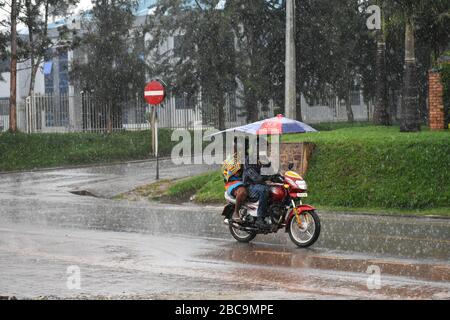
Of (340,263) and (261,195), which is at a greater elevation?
(261,195)

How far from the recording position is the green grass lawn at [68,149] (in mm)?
35281

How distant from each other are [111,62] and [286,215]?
27.0 meters

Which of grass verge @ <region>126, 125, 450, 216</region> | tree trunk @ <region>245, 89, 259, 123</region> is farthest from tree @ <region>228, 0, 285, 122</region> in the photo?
grass verge @ <region>126, 125, 450, 216</region>

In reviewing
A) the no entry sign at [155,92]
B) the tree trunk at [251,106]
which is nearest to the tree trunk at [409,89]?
the no entry sign at [155,92]

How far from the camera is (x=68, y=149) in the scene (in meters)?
37.0

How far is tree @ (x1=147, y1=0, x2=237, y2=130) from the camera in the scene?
41250mm

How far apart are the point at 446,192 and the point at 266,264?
27.7 feet

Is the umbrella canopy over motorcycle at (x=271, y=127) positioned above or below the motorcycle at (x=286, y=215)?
above

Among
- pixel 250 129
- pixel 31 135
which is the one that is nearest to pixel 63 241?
pixel 250 129

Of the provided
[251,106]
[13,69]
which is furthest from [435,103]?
[13,69]

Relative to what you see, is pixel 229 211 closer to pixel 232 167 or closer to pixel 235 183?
pixel 235 183

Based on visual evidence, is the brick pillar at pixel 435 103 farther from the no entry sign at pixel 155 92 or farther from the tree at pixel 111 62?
the tree at pixel 111 62

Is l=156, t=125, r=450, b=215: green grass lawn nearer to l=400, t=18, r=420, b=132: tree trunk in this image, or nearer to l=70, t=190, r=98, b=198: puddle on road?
l=400, t=18, r=420, b=132: tree trunk
